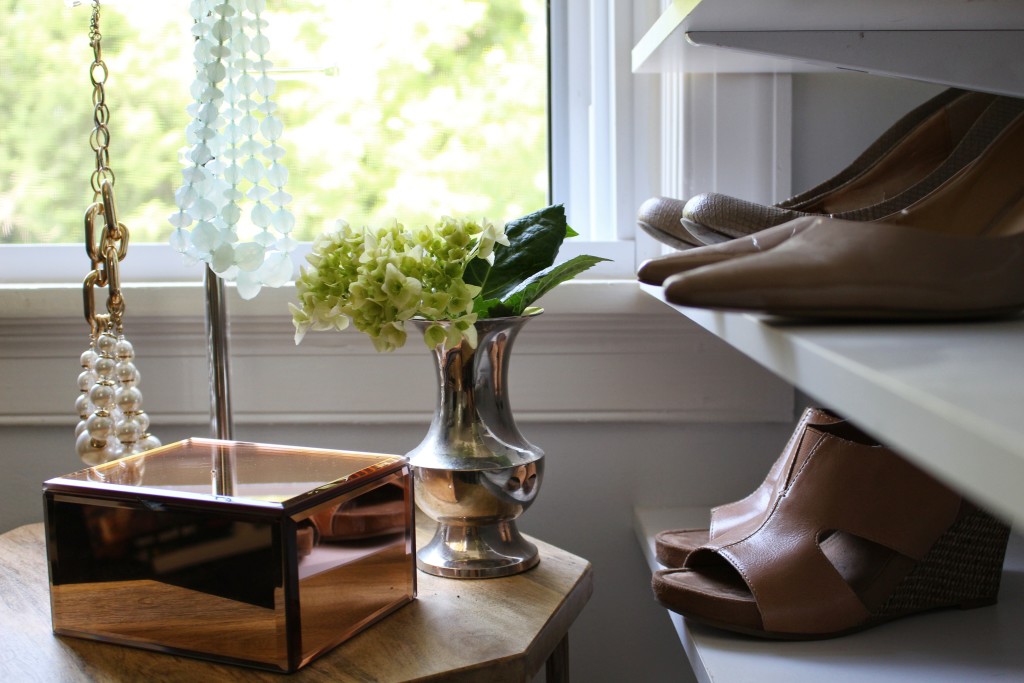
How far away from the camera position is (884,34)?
643 mm

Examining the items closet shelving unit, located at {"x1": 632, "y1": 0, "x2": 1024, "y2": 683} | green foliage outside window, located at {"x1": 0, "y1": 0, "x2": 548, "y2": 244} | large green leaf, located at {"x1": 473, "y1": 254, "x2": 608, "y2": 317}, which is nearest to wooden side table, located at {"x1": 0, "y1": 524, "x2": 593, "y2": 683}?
closet shelving unit, located at {"x1": 632, "y1": 0, "x2": 1024, "y2": 683}

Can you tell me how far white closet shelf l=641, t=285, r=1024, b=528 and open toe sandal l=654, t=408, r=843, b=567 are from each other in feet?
0.94

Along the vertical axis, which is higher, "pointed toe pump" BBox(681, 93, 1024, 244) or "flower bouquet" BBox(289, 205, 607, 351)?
"pointed toe pump" BBox(681, 93, 1024, 244)

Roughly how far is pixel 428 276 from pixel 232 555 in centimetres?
24

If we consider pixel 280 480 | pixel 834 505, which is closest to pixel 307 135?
pixel 280 480

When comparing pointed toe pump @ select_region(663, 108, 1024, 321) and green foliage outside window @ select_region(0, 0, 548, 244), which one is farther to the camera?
green foliage outside window @ select_region(0, 0, 548, 244)

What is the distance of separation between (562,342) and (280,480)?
491 millimetres

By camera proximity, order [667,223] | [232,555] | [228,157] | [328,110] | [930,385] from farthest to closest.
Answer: [328,110]
[228,157]
[667,223]
[232,555]
[930,385]

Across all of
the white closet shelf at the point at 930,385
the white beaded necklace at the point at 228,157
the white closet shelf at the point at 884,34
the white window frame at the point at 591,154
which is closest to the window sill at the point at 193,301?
the white window frame at the point at 591,154

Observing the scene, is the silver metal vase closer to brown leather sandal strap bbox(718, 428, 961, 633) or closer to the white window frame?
brown leather sandal strap bbox(718, 428, 961, 633)

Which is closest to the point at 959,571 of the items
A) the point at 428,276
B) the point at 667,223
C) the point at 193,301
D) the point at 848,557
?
the point at 848,557

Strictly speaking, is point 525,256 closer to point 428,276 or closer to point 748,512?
point 428,276

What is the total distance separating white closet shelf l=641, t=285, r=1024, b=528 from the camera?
0.79 ft

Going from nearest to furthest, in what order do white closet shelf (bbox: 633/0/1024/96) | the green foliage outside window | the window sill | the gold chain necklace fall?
white closet shelf (bbox: 633/0/1024/96), the gold chain necklace, the window sill, the green foliage outside window
